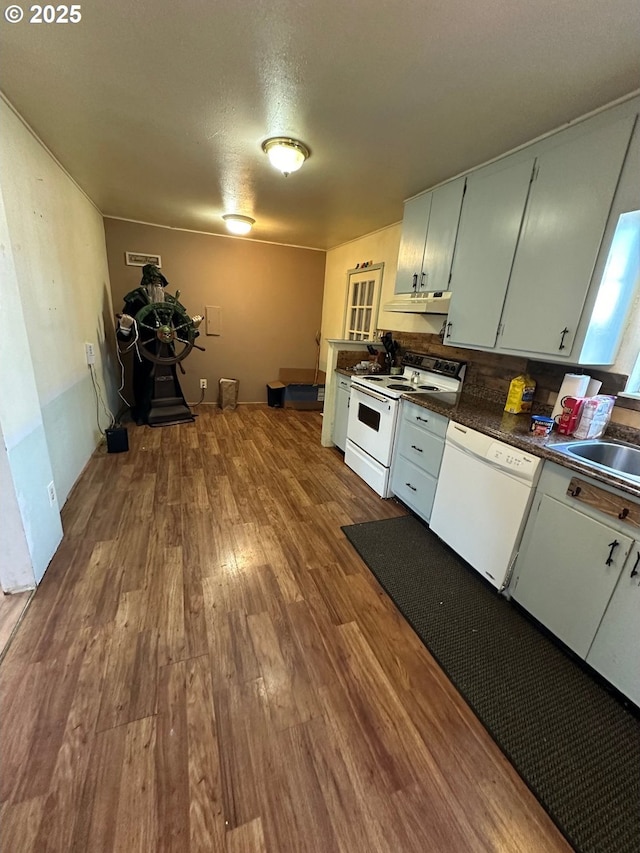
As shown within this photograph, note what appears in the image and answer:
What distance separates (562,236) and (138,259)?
15.3ft

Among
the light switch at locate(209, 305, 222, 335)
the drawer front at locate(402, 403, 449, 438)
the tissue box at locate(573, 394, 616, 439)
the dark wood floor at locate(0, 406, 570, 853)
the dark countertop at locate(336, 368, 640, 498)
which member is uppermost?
the light switch at locate(209, 305, 222, 335)

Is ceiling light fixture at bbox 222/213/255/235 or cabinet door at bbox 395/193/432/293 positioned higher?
ceiling light fixture at bbox 222/213/255/235

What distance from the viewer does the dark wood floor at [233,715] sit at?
0.96 metres

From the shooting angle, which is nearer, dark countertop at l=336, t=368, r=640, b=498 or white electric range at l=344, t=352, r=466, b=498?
dark countertop at l=336, t=368, r=640, b=498

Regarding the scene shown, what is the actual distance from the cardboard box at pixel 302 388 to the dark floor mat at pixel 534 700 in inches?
137

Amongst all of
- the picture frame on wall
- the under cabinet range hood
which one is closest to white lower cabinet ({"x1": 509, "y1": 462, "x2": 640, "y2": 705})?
the under cabinet range hood

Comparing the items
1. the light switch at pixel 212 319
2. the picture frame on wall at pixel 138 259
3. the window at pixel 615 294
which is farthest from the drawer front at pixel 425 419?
the picture frame on wall at pixel 138 259

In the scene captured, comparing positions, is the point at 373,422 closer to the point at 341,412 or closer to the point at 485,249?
the point at 341,412

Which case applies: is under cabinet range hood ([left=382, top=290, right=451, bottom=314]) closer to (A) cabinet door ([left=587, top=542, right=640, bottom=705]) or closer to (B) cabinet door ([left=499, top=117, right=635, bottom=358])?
(B) cabinet door ([left=499, top=117, right=635, bottom=358])

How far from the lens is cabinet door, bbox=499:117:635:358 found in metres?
1.57

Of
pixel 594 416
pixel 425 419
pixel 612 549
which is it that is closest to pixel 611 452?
pixel 594 416

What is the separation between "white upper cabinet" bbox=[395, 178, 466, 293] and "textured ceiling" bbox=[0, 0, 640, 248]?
0.45 feet

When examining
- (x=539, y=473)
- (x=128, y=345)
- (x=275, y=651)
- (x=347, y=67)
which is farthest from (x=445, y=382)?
(x=128, y=345)

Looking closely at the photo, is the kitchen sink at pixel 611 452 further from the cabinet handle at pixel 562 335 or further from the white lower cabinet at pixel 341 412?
the white lower cabinet at pixel 341 412
